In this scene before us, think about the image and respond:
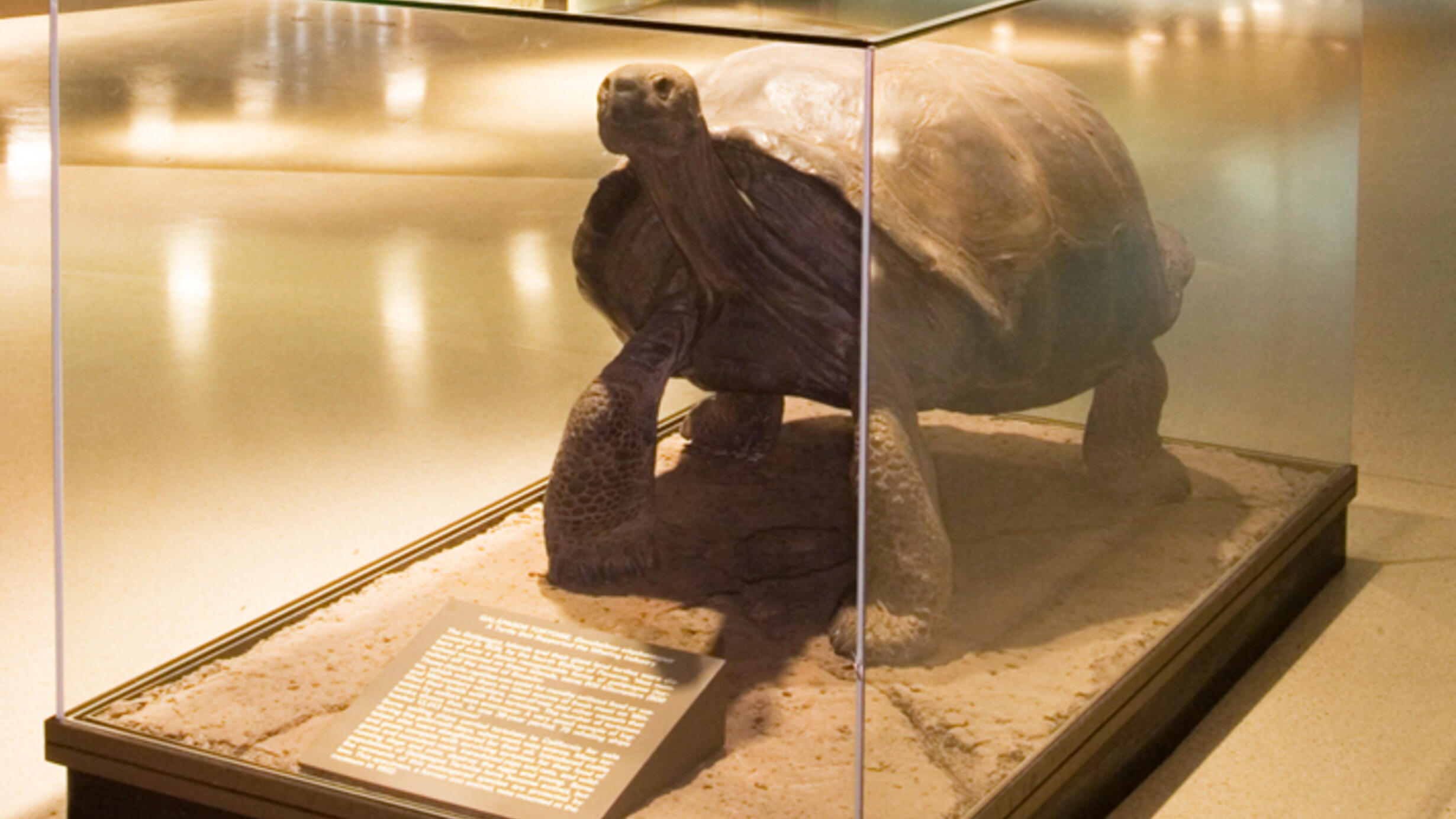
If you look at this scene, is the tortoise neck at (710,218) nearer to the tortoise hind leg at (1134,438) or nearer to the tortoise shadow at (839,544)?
the tortoise shadow at (839,544)

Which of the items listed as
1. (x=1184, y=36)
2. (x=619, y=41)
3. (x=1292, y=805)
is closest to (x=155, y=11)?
(x=619, y=41)

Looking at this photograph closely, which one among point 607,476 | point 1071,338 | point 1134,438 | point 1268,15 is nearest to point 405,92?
point 607,476

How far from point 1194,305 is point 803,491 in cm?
113

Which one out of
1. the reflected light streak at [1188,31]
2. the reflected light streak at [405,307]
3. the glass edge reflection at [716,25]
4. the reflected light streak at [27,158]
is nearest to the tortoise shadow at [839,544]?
the reflected light streak at [405,307]

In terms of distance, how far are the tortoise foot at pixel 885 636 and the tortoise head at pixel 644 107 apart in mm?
627

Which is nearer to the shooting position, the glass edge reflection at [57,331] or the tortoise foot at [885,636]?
the tortoise foot at [885,636]

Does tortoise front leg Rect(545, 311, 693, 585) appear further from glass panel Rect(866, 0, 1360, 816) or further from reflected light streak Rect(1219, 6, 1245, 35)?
reflected light streak Rect(1219, 6, 1245, 35)

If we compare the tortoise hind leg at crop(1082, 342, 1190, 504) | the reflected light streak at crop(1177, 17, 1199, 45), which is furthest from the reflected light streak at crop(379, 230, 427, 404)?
the reflected light streak at crop(1177, 17, 1199, 45)

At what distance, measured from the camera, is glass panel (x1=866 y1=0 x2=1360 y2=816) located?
92.0 inches

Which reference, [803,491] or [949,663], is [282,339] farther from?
[949,663]

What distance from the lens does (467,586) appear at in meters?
2.46

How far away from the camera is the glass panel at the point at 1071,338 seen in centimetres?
234

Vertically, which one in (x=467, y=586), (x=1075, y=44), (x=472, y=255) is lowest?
(x=467, y=586)

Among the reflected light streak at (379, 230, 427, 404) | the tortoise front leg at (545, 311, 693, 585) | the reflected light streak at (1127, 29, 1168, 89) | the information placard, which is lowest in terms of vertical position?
the information placard
